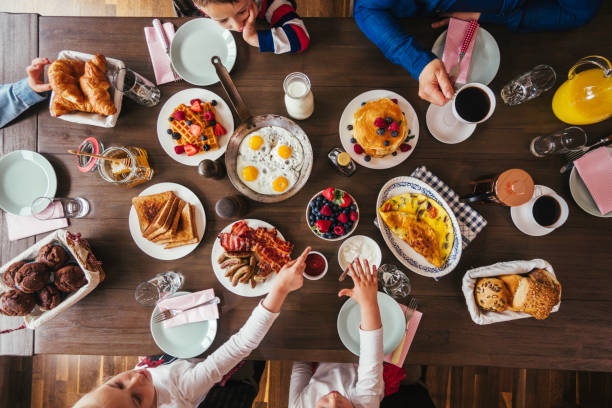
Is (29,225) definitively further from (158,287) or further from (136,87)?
(136,87)

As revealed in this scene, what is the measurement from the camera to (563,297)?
150 centimetres

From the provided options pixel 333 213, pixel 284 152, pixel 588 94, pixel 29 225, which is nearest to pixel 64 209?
pixel 29 225

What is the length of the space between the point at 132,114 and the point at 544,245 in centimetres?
227

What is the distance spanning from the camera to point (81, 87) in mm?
1543

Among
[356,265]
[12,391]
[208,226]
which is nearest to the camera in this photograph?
[356,265]

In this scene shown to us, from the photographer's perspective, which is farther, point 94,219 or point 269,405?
point 269,405

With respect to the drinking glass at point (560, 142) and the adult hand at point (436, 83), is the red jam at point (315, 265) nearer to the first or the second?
the adult hand at point (436, 83)

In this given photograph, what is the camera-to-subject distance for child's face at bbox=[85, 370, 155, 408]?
1.36 meters

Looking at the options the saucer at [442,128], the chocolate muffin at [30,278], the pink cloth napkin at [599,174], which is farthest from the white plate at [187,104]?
the pink cloth napkin at [599,174]

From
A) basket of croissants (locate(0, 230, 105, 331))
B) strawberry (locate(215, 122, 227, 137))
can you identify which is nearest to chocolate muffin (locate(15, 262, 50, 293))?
basket of croissants (locate(0, 230, 105, 331))

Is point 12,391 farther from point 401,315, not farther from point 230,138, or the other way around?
point 401,315

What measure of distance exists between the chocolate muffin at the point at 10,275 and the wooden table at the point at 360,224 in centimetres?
28

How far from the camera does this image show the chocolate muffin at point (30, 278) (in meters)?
1.39

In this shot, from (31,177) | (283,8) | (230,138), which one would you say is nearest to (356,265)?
(230,138)
